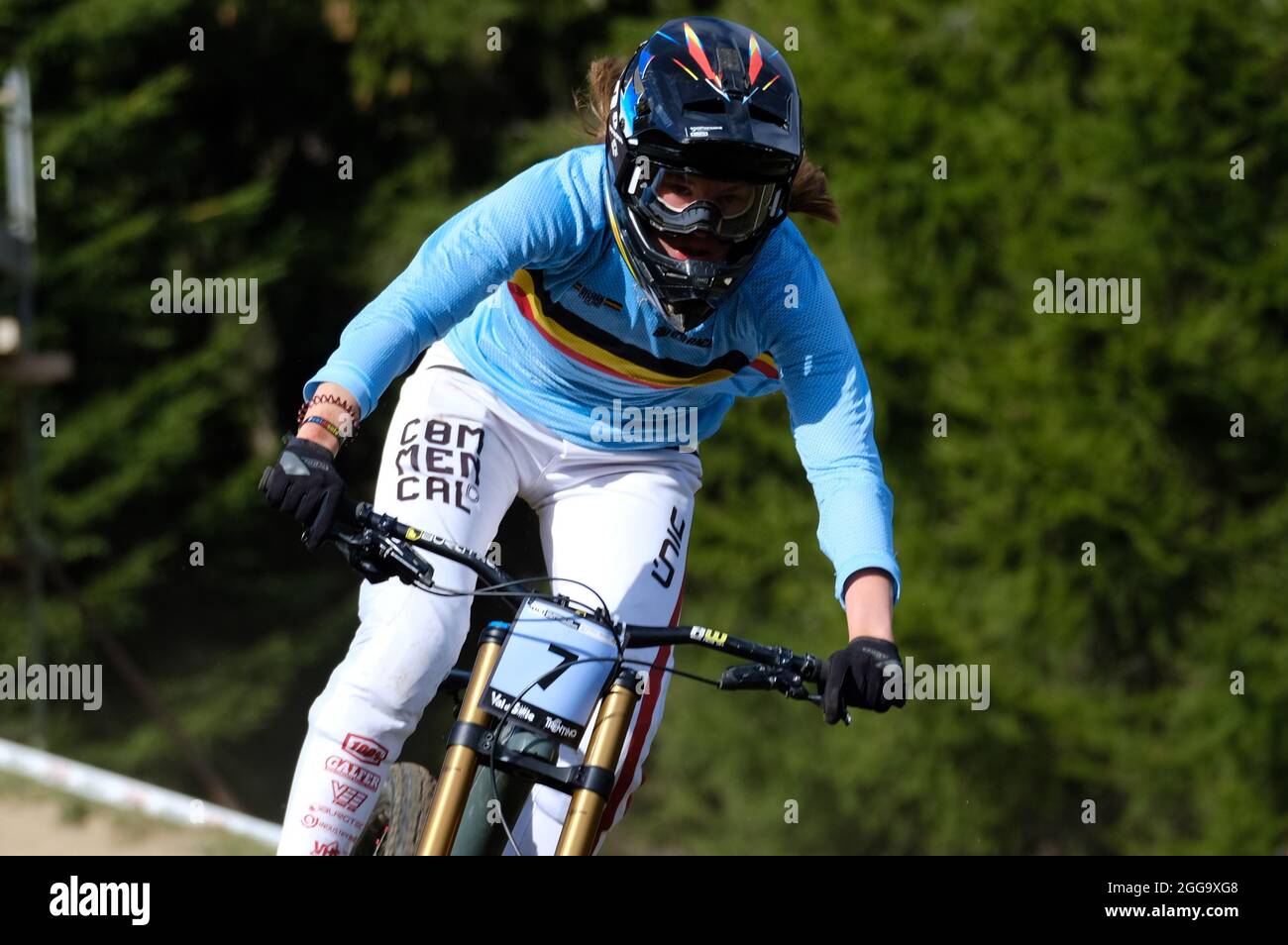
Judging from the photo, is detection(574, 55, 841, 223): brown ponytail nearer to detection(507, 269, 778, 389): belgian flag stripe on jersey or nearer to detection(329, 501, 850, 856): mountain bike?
detection(507, 269, 778, 389): belgian flag stripe on jersey

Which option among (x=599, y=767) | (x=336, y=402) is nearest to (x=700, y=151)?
(x=336, y=402)

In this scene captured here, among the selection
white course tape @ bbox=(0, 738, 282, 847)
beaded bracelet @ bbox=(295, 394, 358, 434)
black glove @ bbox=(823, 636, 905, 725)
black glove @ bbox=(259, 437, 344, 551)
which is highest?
beaded bracelet @ bbox=(295, 394, 358, 434)

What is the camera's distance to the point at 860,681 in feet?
11.6

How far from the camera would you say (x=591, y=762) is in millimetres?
3402

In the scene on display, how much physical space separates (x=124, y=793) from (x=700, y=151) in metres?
5.92

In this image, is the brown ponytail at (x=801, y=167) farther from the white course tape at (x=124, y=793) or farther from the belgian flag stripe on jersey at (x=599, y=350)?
the white course tape at (x=124, y=793)

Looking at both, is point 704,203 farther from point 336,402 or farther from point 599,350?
point 336,402

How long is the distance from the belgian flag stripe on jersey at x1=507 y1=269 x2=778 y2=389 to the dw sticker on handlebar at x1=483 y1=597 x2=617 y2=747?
3.10 feet

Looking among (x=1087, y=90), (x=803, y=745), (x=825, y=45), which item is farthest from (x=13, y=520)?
(x=1087, y=90)

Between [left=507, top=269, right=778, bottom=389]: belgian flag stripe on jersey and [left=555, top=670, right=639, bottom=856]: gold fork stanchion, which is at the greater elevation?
[left=507, top=269, right=778, bottom=389]: belgian flag stripe on jersey

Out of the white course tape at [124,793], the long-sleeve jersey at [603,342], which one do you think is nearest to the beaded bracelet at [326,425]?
the long-sleeve jersey at [603,342]

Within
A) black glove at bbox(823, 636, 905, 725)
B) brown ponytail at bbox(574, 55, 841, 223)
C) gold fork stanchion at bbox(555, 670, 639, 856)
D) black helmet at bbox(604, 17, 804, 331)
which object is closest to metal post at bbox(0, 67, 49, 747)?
brown ponytail at bbox(574, 55, 841, 223)

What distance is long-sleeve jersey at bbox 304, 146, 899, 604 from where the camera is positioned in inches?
154

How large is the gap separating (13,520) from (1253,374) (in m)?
10.8
